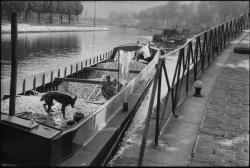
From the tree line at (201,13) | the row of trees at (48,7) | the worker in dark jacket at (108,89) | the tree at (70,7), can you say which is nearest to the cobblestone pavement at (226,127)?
the worker in dark jacket at (108,89)

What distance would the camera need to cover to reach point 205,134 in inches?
263

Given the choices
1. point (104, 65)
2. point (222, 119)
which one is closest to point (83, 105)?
point (222, 119)

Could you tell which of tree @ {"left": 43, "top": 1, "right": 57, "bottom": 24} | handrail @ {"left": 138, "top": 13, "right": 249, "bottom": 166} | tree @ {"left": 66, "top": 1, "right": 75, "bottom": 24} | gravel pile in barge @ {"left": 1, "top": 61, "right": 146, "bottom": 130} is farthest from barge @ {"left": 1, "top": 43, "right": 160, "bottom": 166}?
tree @ {"left": 66, "top": 1, "right": 75, "bottom": 24}

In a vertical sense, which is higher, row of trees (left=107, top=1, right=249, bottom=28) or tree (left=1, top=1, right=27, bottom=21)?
row of trees (left=107, top=1, right=249, bottom=28)

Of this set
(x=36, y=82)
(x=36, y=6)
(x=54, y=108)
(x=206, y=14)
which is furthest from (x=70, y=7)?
(x=54, y=108)

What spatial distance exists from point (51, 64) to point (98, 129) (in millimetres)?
26855

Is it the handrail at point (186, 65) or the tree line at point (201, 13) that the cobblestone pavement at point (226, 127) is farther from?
the tree line at point (201, 13)

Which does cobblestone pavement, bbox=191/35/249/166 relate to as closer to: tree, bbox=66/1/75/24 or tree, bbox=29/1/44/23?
tree, bbox=29/1/44/23

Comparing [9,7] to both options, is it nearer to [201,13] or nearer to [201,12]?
[201,13]

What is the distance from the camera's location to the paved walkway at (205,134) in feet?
18.8

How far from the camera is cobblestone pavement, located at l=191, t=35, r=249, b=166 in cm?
573

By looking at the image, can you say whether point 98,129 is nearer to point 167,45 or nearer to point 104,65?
point 104,65

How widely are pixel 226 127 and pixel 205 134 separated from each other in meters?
0.65

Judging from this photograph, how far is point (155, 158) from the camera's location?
5.76 metres
